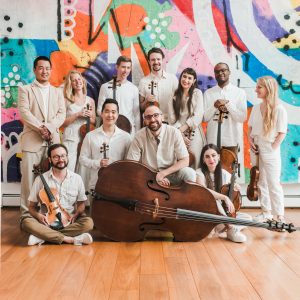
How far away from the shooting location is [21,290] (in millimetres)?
2311

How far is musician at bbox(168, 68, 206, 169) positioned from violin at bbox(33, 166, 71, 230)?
135cm

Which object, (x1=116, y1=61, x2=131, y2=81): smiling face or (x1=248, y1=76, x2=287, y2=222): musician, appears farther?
(x1=116, y1=61, x2=131, y2=81): smiling face

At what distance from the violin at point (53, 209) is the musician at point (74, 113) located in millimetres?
840

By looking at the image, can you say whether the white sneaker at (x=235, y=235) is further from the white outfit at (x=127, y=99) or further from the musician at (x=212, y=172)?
the white outfit at (x=127, y=99)

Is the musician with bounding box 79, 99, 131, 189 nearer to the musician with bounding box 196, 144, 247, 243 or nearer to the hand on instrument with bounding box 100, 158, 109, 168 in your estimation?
the hand on instrument with bounding box 100, 158, 109, 168

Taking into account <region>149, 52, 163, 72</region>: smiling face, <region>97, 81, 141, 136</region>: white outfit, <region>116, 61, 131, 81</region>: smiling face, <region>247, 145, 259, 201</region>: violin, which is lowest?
<region>247, 145, 259, 201</region>: violin

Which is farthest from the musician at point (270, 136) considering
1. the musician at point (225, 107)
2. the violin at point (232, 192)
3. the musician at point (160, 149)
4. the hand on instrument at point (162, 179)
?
the hand on instrument at point (162, 179)

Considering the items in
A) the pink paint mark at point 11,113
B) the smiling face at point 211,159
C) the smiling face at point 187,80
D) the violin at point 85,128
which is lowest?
the smiling face at point 211,159

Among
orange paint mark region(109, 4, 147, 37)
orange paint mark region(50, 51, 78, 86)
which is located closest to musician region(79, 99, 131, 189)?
orange paint mark region(50, 51, 78, 86)

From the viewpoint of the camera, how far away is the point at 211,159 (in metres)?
3.71

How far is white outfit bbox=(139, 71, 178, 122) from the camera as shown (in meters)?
4.23

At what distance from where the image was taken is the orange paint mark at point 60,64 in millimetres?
4445

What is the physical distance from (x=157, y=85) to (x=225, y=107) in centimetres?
70

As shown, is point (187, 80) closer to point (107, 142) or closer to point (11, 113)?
point (107, 142)
